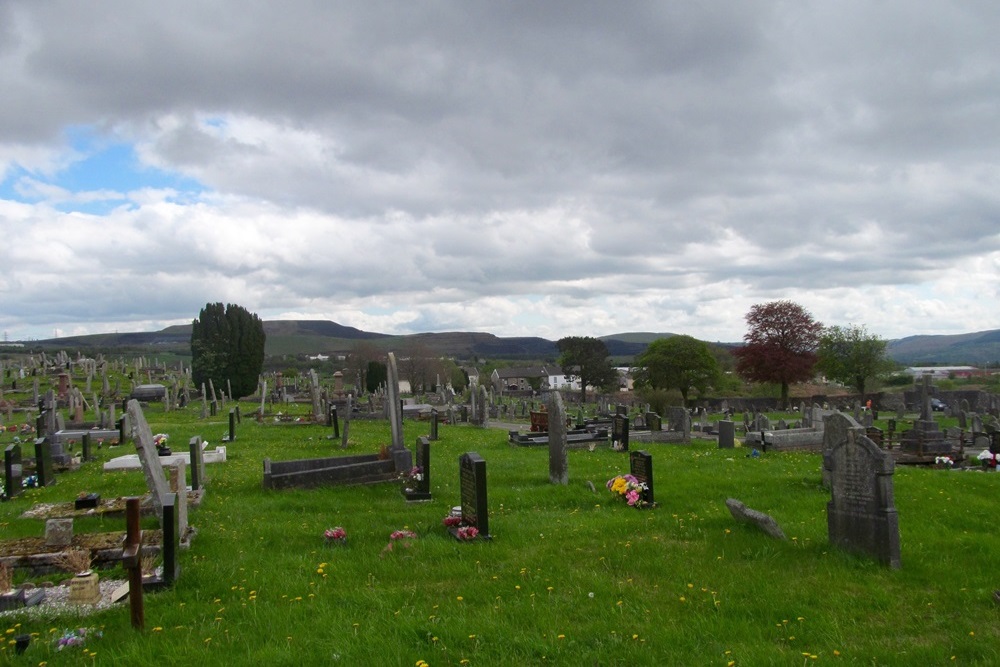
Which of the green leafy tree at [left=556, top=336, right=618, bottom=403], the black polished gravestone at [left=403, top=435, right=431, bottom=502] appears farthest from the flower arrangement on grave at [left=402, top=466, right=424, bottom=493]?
the green leafy tree at [left=556, top=336, right=618, bottom=403]

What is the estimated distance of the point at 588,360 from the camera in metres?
74.4

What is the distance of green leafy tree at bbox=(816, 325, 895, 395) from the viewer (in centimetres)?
5716

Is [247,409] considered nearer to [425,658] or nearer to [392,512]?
[392,512]

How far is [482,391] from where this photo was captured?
98.9ft

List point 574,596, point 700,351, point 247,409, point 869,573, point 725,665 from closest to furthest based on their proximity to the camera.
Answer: point 725,665, point 574,596, point 869,573, point 247,409, point 700,351

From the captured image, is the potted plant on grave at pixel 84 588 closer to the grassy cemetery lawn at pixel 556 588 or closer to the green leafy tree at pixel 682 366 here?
the grassy cemetery lawn at pixel 556 588

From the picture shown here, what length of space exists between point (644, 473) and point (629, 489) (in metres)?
0.37

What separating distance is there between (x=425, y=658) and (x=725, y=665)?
224 centimetres

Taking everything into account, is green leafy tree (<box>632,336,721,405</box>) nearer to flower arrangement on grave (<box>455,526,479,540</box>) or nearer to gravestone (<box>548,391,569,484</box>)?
gravestone (<box>548,391,569,484</box>)

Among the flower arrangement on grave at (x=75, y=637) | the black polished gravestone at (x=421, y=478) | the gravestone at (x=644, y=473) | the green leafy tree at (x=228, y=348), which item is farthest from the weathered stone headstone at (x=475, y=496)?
the green leafy tree at (x=228, y=348)

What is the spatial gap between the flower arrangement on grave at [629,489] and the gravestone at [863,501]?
3.22 meters

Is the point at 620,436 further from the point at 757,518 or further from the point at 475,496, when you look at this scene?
the point at 475,496

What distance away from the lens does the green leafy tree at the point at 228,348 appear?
191 ft

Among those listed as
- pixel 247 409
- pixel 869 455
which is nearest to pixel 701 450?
pixel 869 455
